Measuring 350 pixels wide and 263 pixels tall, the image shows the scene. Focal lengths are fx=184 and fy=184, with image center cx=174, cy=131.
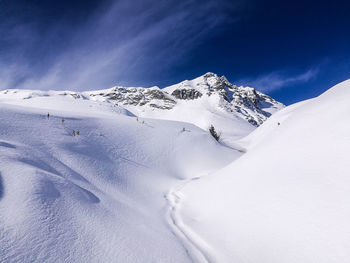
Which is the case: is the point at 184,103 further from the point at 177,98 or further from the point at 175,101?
the point at 177,98

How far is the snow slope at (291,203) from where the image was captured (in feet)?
8.79

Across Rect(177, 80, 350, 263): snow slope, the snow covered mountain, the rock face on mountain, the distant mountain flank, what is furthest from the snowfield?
the rock face on mountain

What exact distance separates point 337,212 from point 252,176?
6.76 ft

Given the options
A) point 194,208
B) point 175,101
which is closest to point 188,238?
point 194,208

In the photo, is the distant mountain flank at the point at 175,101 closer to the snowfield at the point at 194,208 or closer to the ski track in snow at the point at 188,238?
the snowfield at the point at 194,208

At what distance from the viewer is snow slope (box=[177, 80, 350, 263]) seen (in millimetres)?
2678

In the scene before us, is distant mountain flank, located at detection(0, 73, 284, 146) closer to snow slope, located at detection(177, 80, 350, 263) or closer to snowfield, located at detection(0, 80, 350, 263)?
snowfield, located at detection(0, 80, 350, 263)

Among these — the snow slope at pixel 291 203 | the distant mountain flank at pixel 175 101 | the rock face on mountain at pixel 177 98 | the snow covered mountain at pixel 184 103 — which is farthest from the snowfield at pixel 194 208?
the rock face on mountain at pixel 177 98

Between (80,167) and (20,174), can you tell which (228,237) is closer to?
(20,174)

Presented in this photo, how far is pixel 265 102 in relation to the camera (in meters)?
170

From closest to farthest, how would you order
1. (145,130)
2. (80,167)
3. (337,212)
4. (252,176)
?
(337,212) → (252,176) → (80,167) → (145,130)

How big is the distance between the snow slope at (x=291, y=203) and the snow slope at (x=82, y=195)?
73cm

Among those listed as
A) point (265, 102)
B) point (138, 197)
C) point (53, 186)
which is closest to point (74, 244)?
point (53, 186)

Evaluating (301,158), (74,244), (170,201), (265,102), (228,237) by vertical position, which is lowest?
(170,201)
